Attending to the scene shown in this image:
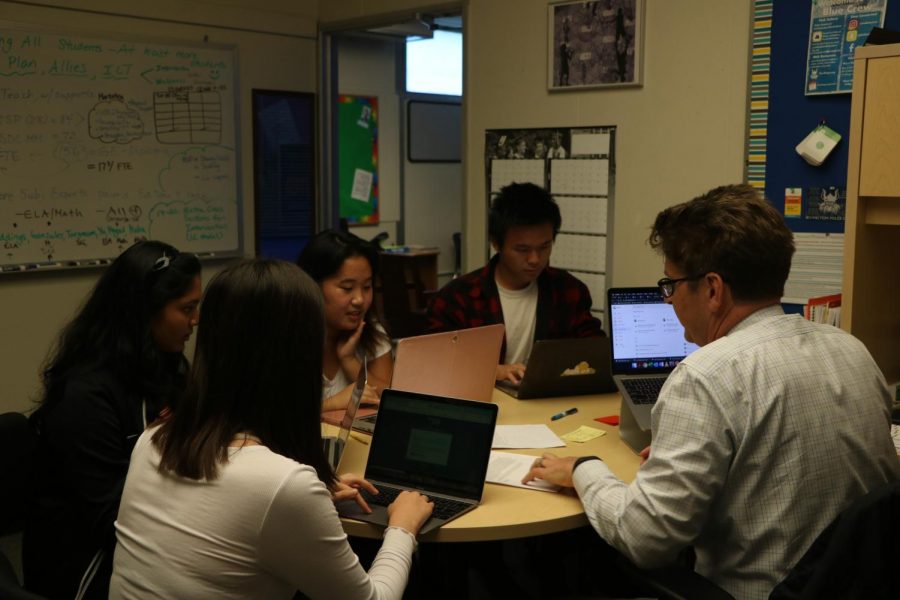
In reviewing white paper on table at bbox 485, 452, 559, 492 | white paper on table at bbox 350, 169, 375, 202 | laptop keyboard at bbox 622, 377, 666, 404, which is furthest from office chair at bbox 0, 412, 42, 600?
white paper on table at bbox 350, 169, 375, 202

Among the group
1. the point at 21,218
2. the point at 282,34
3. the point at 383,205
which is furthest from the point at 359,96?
the point at 21,218

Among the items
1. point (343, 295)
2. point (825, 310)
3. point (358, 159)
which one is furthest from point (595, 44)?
point (358, 159)

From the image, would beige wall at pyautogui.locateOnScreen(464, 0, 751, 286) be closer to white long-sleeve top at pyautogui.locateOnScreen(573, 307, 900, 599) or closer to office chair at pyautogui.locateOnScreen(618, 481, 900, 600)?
white long-sleeve top at pyautogui.locateOnScreen(573, 307, 900, 599)

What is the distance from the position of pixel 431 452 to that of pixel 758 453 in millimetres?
686

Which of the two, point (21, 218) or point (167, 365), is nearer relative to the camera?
point (167, 365)

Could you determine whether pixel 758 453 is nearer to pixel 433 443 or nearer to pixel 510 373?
pixel 433 443

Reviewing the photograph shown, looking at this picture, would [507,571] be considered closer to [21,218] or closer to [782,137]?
[782,137]

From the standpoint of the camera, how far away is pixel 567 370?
8.52 ft

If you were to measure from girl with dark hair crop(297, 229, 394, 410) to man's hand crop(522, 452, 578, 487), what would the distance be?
0.72 m

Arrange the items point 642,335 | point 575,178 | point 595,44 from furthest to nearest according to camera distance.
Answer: point 575,178 < point 595,44 < point 642,335

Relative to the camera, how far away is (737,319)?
162cm

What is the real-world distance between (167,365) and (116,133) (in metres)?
2.12

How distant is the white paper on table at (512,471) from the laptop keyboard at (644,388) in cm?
36

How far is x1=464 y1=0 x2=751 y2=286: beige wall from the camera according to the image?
314 centimetres
